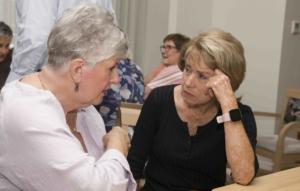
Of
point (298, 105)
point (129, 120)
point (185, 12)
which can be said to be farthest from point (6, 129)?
point (185, 12)

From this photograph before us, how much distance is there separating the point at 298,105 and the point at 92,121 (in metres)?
2.89

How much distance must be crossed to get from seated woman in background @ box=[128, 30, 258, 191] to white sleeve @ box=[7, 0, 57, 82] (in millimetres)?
608

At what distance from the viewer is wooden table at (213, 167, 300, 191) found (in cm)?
151

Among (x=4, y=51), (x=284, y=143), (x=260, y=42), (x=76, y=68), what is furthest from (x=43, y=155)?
(x=260, y=42)

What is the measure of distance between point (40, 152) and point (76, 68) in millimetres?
237

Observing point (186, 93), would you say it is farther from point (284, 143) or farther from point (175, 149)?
point (284, 143)

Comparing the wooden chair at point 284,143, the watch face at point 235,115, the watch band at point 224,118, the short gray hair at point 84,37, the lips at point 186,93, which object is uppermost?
the short gray hair at point 84,37

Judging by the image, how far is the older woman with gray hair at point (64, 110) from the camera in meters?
1.10

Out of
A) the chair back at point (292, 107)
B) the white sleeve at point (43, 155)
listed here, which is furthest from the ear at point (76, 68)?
the chair back at point (292, 107)

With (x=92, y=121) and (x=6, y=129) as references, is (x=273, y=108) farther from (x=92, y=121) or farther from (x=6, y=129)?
(x=6, y=129)

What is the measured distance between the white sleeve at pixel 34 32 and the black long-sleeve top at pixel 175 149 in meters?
0.61

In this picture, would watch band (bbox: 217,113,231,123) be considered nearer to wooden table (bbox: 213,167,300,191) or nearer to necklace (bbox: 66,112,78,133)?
wooden table (bbox: 213,167,300,191)

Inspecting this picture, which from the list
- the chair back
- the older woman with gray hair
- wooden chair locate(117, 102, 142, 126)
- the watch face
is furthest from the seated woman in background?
the chair back

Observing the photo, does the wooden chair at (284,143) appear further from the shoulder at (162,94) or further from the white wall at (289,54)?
the shoulder at (162,94)
